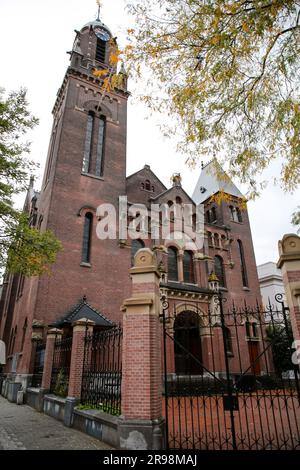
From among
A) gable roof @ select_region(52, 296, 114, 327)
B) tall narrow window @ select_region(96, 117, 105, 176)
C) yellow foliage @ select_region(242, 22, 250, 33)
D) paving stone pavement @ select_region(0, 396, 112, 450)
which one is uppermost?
tall narrow window @ select_region(96, 117, 105, 176)

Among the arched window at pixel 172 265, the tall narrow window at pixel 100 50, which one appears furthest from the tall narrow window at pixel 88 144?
the arched window at pixel 172 265

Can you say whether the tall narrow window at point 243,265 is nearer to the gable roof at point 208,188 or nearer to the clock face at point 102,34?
the gable roof at point 208,188

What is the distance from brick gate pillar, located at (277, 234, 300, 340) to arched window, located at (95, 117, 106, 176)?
16.1 meters

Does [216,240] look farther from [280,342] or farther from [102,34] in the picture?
[102,34]

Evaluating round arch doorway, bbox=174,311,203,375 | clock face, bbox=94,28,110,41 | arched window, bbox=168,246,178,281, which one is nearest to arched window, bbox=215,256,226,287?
arched window, bbox=168,246,178,281

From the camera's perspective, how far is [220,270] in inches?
912

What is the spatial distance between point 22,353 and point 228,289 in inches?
551

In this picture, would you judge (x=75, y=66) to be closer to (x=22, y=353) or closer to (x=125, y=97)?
(x=125, y=97)

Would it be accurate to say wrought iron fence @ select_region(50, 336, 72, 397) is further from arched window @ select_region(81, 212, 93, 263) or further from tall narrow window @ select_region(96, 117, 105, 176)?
tall narrow window @ select_region(96, 117, 105, 176)

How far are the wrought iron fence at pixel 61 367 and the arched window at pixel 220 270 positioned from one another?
1374 centimetres

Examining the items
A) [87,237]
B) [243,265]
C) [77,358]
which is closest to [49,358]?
[77,358]

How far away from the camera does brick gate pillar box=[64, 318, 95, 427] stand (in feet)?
28.0
